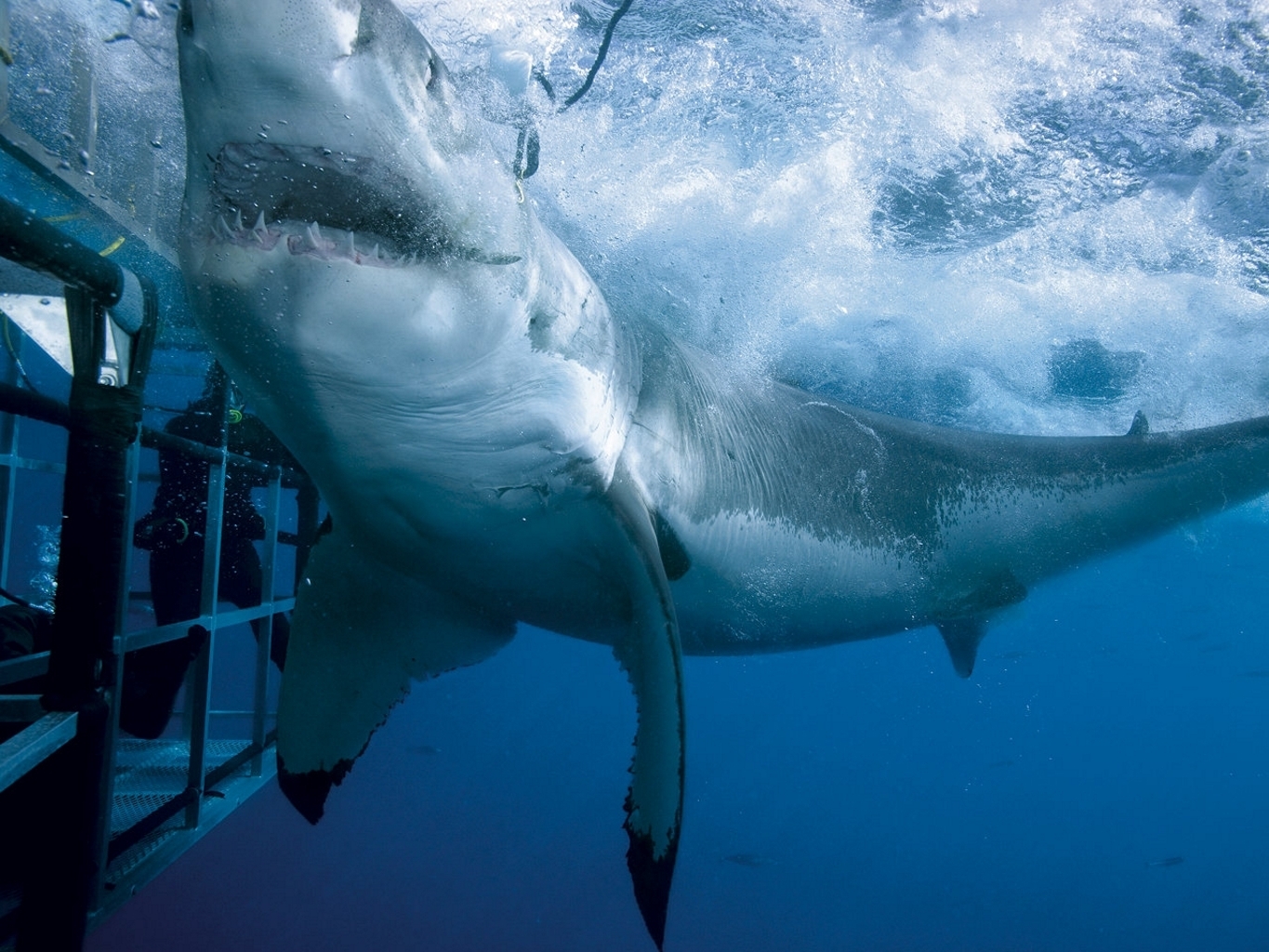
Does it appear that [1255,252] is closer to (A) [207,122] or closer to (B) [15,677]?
(A) [207,122]

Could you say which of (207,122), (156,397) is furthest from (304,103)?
(156,397)

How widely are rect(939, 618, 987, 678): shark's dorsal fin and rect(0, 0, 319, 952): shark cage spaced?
4838 millimetres

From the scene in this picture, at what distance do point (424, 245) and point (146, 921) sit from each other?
14907 mm

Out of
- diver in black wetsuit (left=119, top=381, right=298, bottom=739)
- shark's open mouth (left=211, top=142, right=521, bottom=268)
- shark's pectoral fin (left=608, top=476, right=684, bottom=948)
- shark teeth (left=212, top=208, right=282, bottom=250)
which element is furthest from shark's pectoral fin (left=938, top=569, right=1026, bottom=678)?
diver in black wetsuit (left=119, top=381, right=298, bottom=739)

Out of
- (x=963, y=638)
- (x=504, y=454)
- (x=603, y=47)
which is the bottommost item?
(x=963, y=638)

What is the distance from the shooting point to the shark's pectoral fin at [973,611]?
4633 mm

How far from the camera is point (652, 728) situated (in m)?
2.24

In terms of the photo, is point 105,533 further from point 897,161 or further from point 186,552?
point 897,161

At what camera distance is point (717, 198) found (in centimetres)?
655

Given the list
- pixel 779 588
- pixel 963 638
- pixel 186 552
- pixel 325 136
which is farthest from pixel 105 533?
pixel 963 638

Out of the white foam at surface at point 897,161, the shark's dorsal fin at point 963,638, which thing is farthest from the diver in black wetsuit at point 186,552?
the shark's dorsal fin at point 963,638

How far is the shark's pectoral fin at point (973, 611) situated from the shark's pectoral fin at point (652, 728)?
3059 mm

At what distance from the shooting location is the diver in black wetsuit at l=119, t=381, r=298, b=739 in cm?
362

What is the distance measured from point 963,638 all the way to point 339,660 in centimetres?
455
